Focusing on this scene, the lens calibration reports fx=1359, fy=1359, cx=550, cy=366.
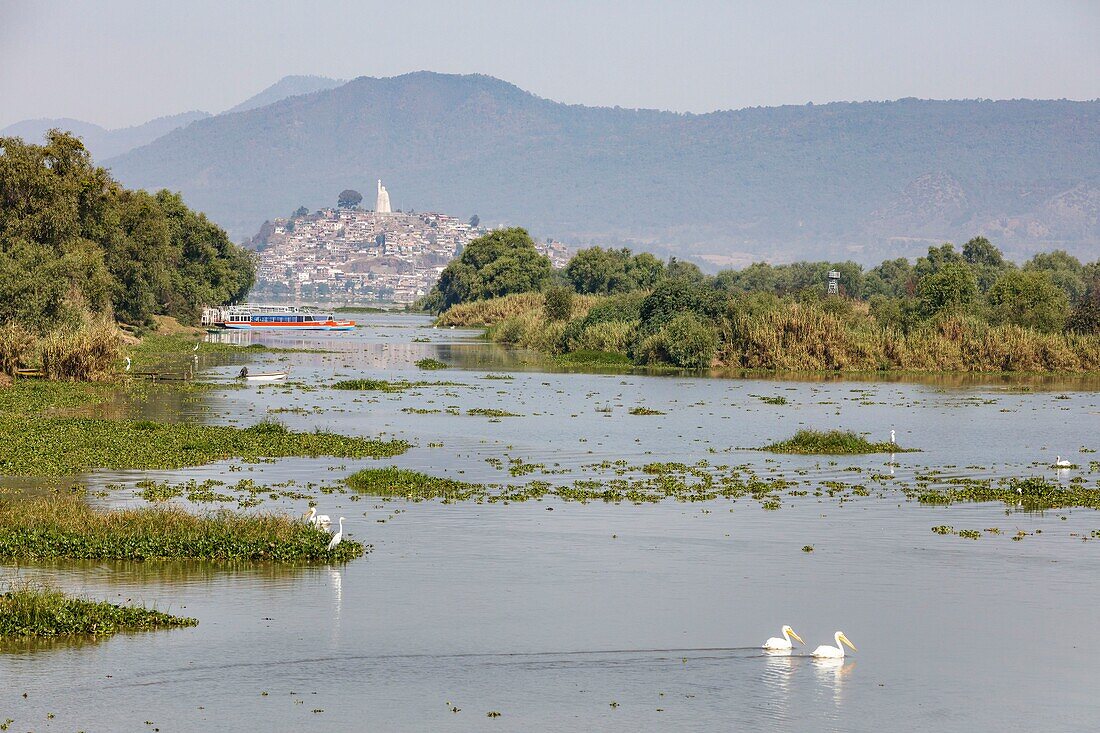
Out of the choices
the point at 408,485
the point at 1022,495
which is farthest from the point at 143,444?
the point at 1022,495

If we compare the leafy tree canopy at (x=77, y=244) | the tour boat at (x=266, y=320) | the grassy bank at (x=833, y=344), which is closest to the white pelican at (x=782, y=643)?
the leafy tree canopy at (x=77, y=244)

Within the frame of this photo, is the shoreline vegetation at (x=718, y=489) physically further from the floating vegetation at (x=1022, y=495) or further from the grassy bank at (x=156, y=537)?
the grassy bank at (x=156, y=537)

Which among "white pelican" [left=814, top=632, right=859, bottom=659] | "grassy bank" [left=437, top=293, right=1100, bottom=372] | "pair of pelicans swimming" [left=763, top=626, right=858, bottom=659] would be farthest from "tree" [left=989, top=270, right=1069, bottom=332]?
"white pelican" [left=814, top=632, right=859, bottom=659]

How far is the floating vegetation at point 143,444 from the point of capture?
3753 centimetres

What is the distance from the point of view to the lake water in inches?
754

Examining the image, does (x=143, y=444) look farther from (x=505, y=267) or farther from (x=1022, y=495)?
(x=505, y=267)

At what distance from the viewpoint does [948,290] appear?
320 ft

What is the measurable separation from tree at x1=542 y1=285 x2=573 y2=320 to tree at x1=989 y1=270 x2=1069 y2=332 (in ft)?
127

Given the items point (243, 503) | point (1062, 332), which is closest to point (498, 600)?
point (243, 503)

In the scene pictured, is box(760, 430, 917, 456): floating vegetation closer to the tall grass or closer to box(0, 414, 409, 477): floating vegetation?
box(0, 414, 409, 477): floating vegetation

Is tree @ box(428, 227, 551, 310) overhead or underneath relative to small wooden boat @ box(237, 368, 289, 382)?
overhead

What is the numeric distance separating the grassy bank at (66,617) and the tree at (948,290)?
82696mm

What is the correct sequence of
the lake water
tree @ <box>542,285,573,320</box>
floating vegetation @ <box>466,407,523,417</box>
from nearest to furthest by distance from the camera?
the lake water → floating vegetation @ <box>466,407,523,417</box> → tree @ <box>542,285,573,320</box>

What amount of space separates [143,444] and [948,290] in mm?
70007
